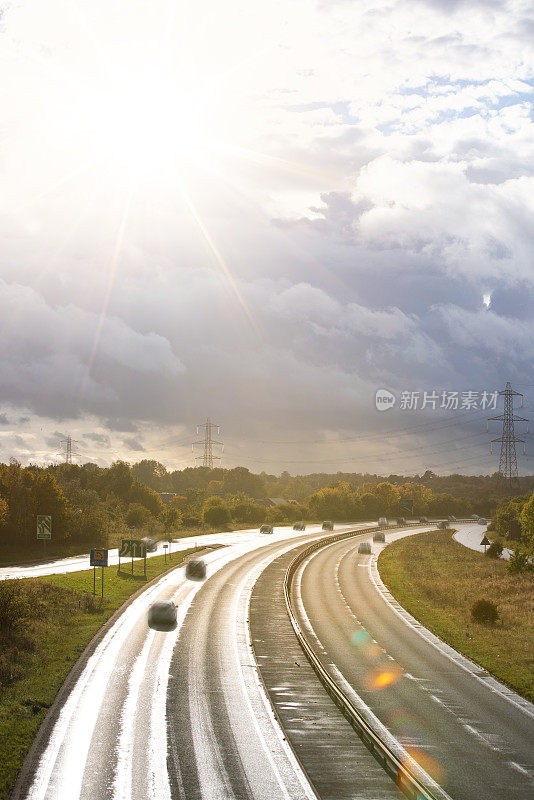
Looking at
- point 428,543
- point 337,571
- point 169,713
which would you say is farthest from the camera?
point 428,543

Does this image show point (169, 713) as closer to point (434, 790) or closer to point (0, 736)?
point (0, 736)

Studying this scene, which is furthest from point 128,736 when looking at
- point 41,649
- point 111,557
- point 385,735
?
point 111,557

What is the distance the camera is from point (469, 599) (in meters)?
57.6

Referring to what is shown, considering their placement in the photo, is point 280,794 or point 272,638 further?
point 272,638

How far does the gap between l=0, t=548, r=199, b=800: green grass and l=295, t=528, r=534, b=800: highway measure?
1250cm

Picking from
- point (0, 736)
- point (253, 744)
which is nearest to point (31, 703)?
point (0, 736)

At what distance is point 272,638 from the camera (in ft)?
131

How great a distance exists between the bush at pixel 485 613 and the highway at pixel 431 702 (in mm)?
5214

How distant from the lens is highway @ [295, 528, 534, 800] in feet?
69.3

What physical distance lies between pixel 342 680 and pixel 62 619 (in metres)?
19.2

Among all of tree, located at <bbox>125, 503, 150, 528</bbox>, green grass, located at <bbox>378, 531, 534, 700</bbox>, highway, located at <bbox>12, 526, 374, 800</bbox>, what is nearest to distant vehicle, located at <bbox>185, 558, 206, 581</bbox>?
green grass, located at <bbox>378, 531, 534, 700</bbox>

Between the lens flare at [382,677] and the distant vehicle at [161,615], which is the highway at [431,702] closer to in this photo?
the lens flare at [382,677]

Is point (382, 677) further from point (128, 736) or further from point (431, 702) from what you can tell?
point (128, 736)

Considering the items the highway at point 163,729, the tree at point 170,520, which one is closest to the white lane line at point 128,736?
the highway at point 163,729
